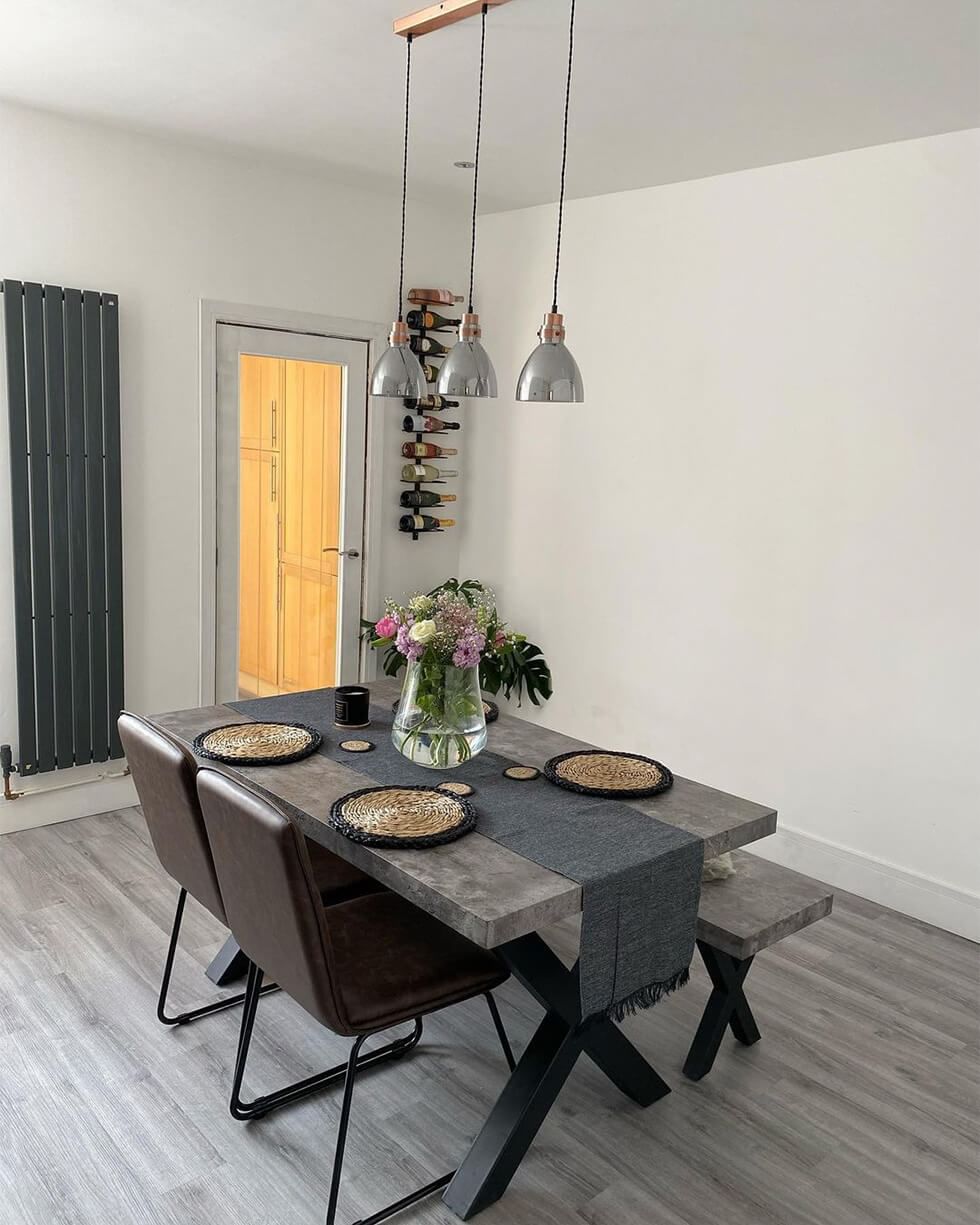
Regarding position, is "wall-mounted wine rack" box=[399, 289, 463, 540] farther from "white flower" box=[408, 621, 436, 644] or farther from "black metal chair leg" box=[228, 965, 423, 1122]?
"black metal chair leg" box=[228, 965, 423, 1122]

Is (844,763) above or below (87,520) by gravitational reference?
below

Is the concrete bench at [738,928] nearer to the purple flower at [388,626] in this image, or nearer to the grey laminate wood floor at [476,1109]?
the grey laminate wood floor at [476,1109]

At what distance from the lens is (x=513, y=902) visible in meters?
1.83

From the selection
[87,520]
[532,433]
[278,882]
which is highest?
[532,433]

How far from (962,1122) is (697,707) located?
1879 mm

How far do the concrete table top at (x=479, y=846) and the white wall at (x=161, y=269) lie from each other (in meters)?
1.33

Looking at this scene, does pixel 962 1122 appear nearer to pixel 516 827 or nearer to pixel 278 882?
pixel 516 827

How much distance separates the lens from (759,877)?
2.62m

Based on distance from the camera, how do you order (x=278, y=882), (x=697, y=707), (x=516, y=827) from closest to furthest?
1. (x=278, y=882)
2. (x=516, y=827)
3. (x=697, y=707)

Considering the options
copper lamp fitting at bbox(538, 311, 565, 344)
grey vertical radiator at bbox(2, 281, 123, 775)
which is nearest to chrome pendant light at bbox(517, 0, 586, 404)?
copper lamp fitting at bbox(538, 311, 565, 344)

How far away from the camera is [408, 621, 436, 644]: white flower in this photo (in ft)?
7.66

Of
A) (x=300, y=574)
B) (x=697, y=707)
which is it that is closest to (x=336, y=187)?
(x=300, y=574)

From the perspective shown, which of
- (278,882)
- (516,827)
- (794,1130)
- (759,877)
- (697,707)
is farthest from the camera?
(697,707)

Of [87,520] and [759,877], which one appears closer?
[759,877]
